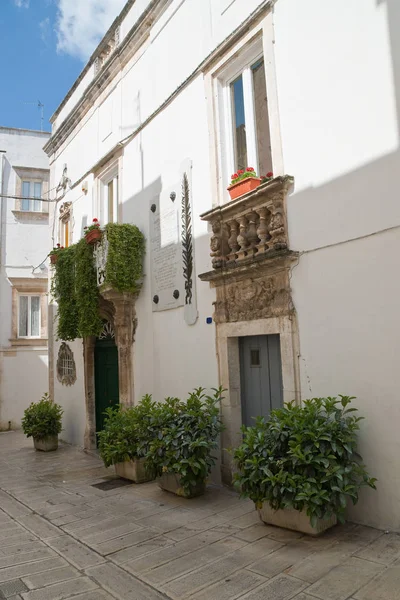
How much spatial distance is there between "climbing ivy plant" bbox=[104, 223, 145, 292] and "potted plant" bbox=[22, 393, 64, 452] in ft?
11.5

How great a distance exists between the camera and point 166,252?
7293 mm

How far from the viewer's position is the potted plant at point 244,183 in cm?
551

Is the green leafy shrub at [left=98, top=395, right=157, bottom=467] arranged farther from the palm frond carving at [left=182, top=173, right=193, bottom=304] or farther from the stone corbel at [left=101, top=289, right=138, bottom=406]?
the palm frond carving at [left=182, top=173, right=193, bottom=304]

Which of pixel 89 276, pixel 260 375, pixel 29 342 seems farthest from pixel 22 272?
pixel 260 375

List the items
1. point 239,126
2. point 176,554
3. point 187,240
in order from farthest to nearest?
point 187,240, point 239,126, point 176,554

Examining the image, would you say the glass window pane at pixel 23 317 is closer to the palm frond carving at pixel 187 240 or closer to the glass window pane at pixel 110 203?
the glass window pane at pixel 110 203

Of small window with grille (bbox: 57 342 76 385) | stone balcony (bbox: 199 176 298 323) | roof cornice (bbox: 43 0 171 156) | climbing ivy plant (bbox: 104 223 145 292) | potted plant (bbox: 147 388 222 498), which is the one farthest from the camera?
small window with grille (bbox: 57 342 76 385)

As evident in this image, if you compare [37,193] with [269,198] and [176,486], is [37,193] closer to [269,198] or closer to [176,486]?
[269,198]

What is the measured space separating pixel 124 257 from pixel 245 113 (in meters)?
2.94

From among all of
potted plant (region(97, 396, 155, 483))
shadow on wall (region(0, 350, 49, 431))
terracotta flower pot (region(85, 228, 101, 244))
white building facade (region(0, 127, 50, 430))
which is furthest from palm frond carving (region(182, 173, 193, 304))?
shadow on wall (region(0, 350, 49, 431))

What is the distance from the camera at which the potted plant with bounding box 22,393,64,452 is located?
9.44 meters

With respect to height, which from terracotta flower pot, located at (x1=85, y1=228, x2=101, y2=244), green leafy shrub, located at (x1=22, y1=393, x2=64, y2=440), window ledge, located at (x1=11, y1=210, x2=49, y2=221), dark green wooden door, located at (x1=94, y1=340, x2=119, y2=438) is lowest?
green leafy shrub, located at (x1=22, y1=393, x2=64, y2=440)

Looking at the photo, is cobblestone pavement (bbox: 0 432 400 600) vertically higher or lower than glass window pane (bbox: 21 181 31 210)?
lower

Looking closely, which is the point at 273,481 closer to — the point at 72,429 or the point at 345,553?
the point at 345,553
